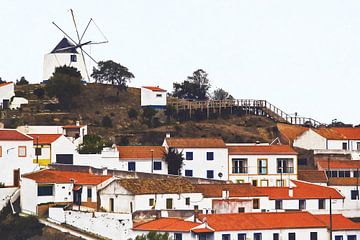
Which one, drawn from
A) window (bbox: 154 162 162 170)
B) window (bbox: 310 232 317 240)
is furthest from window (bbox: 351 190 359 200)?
window (bbox: 154 162 162 170)

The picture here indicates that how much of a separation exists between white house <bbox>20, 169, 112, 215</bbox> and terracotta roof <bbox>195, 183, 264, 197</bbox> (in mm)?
6752

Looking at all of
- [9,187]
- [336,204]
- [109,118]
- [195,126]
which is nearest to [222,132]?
[195,126]

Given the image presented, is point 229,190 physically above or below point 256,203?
above

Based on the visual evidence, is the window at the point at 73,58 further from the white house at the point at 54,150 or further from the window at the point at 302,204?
the window at the point at 302,204

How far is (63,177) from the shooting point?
70.9m

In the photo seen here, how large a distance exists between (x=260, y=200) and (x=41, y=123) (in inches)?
1235

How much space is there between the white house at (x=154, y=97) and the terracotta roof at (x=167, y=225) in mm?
41867

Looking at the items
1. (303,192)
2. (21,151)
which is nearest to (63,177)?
(21,151)

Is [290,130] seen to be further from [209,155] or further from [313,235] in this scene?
[313,235]

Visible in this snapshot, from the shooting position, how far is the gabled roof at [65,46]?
4493 inches

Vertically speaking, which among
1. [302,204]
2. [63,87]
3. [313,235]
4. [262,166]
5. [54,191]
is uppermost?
[63,87]

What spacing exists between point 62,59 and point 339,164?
4144cm

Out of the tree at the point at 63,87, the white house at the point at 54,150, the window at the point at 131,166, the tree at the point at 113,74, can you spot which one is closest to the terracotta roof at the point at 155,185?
the window at the point at 131,166

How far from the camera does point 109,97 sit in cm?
10944
